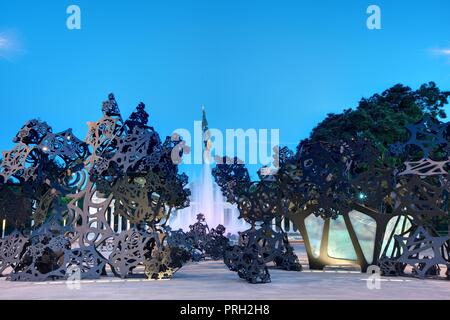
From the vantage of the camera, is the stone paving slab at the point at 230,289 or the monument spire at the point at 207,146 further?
the monument spire at the point at 207,146

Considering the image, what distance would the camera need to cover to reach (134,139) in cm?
1606

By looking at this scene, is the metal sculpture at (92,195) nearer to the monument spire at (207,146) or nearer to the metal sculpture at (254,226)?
the metal sculpture at (254,226)

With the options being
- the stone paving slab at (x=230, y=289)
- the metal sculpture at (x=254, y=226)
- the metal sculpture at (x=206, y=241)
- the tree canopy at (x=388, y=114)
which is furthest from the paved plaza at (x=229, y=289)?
the tree canopy at (x=388, y=114)

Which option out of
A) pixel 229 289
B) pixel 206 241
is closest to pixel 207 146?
pixel 206 241

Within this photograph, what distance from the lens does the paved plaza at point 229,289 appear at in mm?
10750

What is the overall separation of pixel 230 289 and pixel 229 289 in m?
0.03

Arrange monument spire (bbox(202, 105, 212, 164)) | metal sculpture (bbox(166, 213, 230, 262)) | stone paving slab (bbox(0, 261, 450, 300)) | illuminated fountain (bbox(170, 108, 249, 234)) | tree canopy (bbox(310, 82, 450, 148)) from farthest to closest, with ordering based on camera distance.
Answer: monument spire (bbox(202, 105, 212, 164))
illuminated fountain (bbox(170, 108, 249, 234))
tree canopy (bbox(310, 82, 450, 148))
metal sculpture (bbox(166, 213, 230, 262))
stone paving slab (bbox(0, 261, 450, 300))

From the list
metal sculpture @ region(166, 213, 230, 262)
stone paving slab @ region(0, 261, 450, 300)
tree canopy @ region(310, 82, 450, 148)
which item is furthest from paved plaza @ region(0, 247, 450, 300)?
tree canopy @ region(310, 82, 450, 148)

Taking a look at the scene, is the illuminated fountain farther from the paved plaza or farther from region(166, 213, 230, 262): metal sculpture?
the paved plaza

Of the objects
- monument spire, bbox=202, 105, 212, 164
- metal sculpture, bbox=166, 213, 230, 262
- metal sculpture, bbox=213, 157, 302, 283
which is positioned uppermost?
monument spire, bbox=202, 105, 212, 164

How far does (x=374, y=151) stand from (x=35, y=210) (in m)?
11.9

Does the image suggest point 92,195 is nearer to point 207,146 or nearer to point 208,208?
point 208,208

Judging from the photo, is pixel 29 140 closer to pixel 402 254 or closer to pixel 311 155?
pixel 311 155

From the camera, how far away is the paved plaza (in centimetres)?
1075
